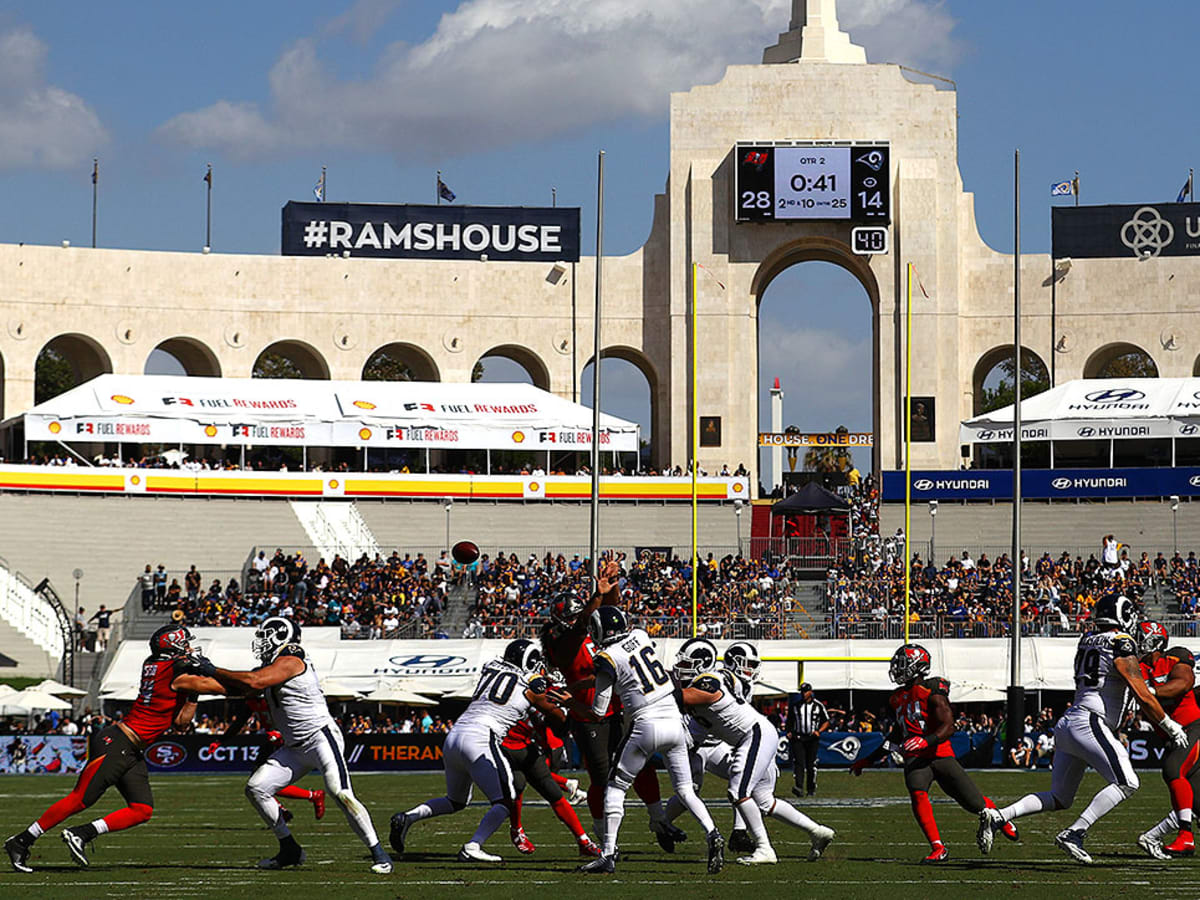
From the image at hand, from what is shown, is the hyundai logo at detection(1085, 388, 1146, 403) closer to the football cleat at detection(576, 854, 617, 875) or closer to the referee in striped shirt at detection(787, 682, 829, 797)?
the referee in striped shirt at detection(787, 682, 829, 797)

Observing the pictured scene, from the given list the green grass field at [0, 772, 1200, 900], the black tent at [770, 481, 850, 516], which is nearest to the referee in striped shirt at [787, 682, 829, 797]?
the green grass field at [0, 772, 1200, 900]

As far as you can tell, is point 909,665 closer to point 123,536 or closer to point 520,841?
point 520,841

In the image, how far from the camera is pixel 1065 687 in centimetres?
3888

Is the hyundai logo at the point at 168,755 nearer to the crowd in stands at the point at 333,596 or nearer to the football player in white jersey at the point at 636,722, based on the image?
the crowd in stands at the point at 333,596

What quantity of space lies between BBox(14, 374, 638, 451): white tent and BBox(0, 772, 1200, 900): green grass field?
32321mm

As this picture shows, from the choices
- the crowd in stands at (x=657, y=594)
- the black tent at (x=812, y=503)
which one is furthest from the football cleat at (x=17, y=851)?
the black tent at (x=812, y=503)

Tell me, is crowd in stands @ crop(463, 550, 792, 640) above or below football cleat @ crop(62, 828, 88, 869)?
above

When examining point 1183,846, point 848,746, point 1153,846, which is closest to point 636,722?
point 1153,846

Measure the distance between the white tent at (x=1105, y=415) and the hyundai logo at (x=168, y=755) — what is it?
28843 mm

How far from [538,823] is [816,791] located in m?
7.81

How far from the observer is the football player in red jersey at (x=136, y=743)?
13.8 metres

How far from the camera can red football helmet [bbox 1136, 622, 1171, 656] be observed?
15.0 meters

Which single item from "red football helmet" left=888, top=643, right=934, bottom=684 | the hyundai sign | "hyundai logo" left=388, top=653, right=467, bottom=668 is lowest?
"hyundai logo" left=388, top=653, right=467, bottom=668

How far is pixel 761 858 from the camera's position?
1436 centimetres
